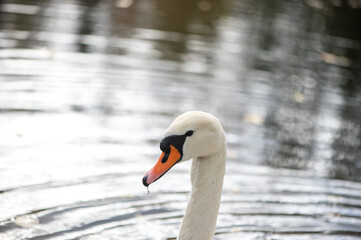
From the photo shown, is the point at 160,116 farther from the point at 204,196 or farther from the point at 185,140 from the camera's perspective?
the point at 185,140

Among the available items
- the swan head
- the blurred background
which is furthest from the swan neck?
the blurred background

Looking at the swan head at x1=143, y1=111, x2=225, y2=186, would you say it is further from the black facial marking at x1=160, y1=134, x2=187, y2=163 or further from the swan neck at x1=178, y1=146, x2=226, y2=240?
the swan neck at x1=178, y1=146, x2=226, y2=240

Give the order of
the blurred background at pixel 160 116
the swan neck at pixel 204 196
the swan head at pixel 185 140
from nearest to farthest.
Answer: the swan head at pixel 185 140
the swan neck at pixel 204 196
the blurred background at pixel 160 116

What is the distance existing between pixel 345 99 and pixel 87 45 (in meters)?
4.09

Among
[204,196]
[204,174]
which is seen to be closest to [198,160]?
[204,174]

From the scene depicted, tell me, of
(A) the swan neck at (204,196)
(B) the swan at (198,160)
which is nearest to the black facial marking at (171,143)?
(B) the swan at (198,160)

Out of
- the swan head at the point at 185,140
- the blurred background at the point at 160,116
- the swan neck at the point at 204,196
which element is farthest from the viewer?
the blurred background at the point at 160,116

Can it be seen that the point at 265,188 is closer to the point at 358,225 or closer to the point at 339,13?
the point at 358,225

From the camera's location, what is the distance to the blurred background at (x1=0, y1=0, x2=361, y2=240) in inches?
228

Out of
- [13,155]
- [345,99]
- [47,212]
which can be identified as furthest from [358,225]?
[345,99]

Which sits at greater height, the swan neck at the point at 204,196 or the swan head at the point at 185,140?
the swan head at the point at 185,140

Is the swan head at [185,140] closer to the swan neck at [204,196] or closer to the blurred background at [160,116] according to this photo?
the swan neck at [204,196]

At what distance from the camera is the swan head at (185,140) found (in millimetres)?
4051

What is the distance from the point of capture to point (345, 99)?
9.92 meters
